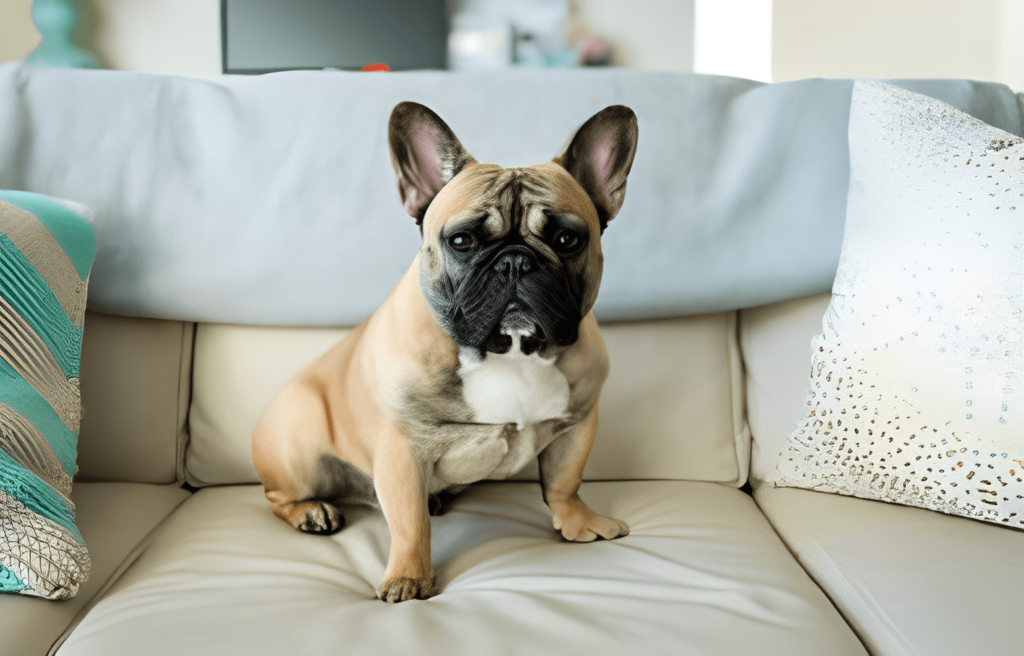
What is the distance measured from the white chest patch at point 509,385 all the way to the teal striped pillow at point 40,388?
17.2 inches

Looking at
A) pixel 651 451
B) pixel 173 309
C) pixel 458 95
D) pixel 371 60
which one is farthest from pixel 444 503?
pixel 371 60

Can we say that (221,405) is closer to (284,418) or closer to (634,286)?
(284,418)

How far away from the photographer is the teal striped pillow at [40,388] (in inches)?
29.7

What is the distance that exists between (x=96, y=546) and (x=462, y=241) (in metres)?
0.57

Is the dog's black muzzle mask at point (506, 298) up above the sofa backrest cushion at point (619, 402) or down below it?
above

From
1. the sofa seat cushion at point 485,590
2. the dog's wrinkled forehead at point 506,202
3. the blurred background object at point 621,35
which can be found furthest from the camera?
the blurred background object at point 621,35

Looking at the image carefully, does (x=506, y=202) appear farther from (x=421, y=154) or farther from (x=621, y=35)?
(x=621, y=35)

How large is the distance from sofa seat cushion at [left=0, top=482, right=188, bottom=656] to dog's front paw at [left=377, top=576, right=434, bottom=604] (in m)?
0.31

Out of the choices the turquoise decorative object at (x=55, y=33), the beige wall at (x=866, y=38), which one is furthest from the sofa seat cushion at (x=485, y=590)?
the turquoise decorative object at (x=55, y=33)

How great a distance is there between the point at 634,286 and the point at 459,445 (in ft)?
1.26

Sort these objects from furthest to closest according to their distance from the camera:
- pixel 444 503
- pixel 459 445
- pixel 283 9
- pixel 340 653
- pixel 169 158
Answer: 1. pixel 283 9
2. pixel 169 158
3. pixel 444 503
4. pixel 459 445
5. pixel 340 653

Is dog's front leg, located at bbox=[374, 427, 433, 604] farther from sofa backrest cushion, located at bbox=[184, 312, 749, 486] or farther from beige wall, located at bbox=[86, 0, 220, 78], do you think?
beige wall, located at bbox=[86, 0, 220, 78]

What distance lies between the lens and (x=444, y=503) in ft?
3.43

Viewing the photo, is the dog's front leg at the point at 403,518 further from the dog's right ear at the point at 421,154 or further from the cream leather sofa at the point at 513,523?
the dog's right ear at the point at 421,154
